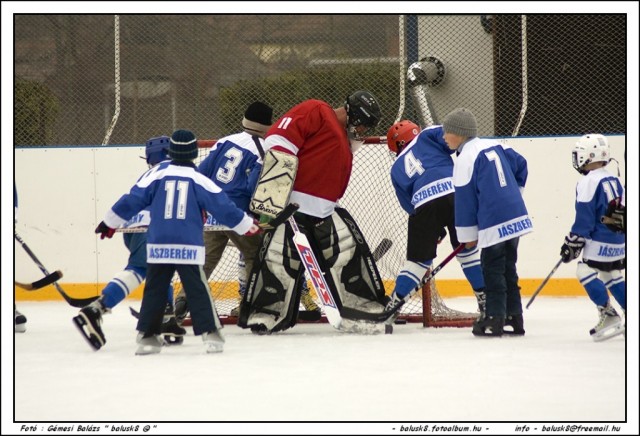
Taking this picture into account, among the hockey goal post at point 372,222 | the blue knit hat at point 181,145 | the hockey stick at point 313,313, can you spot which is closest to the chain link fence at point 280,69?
the hockey goal post at point 372,222

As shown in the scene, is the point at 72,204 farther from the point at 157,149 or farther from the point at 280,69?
the point at 157,149

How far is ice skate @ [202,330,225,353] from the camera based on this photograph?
527cm

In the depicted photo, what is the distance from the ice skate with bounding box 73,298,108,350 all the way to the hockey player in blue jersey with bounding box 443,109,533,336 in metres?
1.83

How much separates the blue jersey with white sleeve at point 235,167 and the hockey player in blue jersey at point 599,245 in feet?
5.87

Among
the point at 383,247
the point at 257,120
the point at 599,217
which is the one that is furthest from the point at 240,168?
the point at 599,217

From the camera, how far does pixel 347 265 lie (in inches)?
242

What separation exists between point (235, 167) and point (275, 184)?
1.96ft

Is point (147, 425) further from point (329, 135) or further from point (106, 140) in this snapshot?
point (106, 140)

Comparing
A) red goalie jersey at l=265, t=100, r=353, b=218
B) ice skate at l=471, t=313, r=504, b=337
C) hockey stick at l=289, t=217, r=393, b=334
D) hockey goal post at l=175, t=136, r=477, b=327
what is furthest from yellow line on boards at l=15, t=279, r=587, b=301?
ice skate at l=471, t=313, r=504, b=337

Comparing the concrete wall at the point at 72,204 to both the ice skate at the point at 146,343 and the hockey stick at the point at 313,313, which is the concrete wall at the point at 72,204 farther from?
the ice skate at the point at 146,343

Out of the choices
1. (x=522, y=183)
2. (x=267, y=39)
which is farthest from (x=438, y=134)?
(x=267, y=39)

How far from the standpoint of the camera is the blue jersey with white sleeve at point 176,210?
5145mm

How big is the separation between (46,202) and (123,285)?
2.84 m

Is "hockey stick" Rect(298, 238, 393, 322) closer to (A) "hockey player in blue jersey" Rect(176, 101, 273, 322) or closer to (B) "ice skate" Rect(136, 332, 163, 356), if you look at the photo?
(A) "hockey player in blue jersey" Rect(176, 101, 273, 322)
